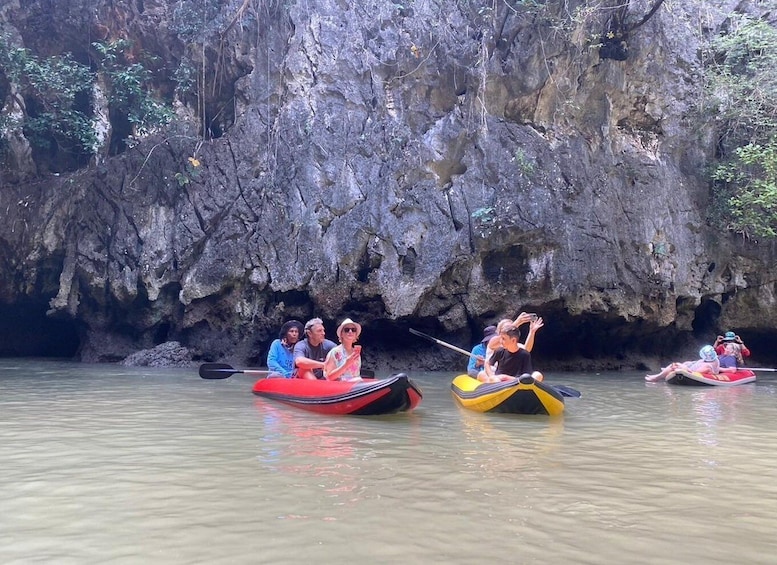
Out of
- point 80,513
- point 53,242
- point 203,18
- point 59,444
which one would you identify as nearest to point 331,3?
point 203,18

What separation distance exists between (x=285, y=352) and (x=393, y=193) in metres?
5.34

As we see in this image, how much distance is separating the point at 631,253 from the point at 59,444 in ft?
37.7

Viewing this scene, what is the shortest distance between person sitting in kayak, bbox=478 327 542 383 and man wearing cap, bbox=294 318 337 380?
5.87ft

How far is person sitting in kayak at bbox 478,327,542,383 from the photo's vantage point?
6887 millimetres

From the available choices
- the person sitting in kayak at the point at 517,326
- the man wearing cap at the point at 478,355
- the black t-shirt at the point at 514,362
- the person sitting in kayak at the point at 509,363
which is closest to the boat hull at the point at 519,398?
the person sitting in kayak at the point at 509,363

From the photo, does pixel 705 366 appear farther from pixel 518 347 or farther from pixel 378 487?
pixel 378 487

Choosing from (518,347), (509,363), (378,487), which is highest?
(518,347)

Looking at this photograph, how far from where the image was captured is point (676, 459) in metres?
4.54

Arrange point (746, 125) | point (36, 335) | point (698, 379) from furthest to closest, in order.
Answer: point (36, 335) < point (746, 125) < point (698, 379)

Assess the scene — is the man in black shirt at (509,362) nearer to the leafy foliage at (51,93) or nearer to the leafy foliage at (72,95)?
the leafy foliage at (72,95)

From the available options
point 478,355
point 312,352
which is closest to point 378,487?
point 312,352

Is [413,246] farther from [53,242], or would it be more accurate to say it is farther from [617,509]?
[617,509]

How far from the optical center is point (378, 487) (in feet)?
11.6

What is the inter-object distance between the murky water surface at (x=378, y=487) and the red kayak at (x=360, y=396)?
15 centimetres
